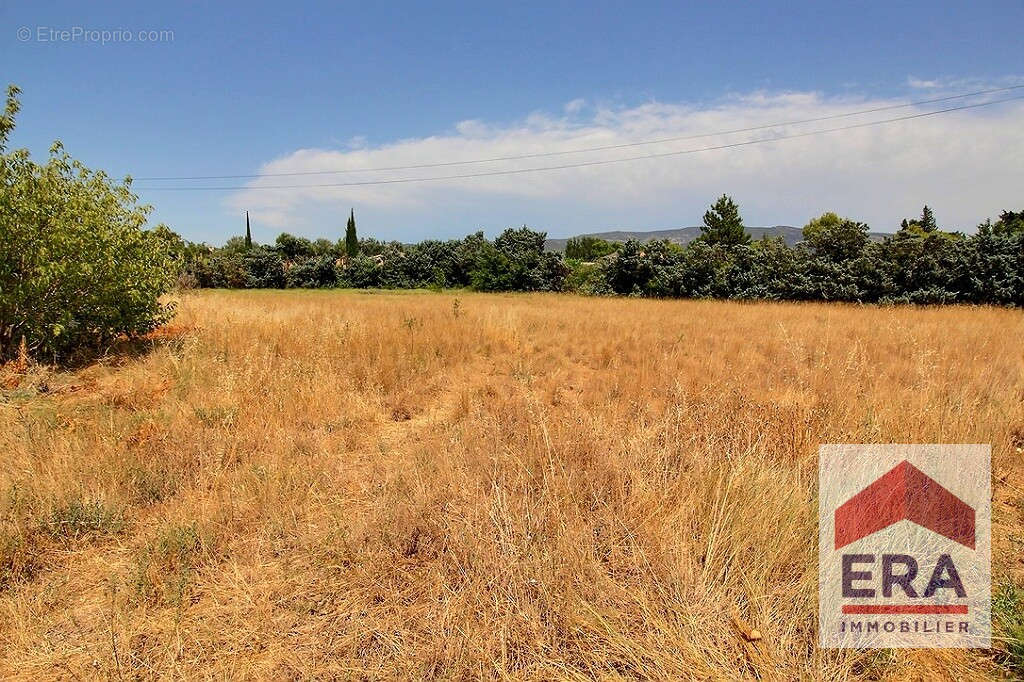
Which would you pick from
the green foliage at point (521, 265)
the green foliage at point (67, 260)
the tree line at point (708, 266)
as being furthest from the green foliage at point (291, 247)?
the green foliage at point (67, 260)

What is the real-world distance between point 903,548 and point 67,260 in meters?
8.97

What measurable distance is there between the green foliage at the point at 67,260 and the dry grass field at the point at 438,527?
146 centimetres

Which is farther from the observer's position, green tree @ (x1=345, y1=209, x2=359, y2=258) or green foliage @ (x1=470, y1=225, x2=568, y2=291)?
green tree @ (x1=345, y1=209, x2=359, y2=258)

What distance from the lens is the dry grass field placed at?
6.15 feet

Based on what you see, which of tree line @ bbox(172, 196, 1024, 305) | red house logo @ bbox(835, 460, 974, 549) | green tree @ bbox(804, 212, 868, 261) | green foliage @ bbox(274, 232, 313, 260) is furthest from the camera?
green foliage @ bbox(274, 232, 313, 260)

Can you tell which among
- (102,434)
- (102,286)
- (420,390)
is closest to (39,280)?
(102,286)

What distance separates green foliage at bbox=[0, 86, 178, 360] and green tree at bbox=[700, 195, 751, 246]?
44744mm

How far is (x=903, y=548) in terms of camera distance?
90.1 inches

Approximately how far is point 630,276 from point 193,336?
22.4 meters

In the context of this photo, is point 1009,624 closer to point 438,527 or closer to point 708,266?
point 438,527

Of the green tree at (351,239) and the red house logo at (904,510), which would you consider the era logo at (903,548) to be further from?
the green tree at (351,239)

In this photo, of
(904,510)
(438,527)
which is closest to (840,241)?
(904,510)

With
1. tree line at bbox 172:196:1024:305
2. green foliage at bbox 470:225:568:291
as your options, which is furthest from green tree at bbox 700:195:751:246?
green foliage at bbox 470:225:568:291

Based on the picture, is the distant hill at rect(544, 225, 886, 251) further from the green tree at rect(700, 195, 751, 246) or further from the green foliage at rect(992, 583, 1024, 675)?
the green foliage at rect(992, 583, 1024, 675)
